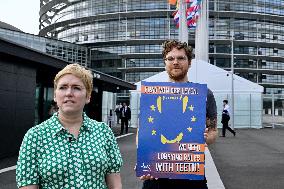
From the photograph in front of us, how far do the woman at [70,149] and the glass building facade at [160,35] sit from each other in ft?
207

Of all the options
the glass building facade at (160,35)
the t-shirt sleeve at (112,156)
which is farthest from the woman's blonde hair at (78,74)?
the glass building facade at (160,35)

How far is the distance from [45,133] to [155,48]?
64.2 metres

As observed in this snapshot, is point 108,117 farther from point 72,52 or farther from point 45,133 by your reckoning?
point 72,52

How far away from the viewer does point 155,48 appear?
65.8 meters

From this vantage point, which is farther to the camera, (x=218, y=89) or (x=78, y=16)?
(x=78, y=16)

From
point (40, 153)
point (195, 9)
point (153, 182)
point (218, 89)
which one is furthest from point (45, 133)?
point (195, 9)

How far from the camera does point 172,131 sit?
2.89 metres

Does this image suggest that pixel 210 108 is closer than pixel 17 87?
Yes

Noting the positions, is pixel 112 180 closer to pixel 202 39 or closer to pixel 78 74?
pixel 78 74

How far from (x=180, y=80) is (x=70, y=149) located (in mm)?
1178

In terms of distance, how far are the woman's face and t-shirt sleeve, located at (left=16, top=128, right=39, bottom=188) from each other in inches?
10.2

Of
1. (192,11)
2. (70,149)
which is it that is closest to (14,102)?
(70,149)

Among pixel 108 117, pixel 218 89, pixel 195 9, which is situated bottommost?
pixel 108 117


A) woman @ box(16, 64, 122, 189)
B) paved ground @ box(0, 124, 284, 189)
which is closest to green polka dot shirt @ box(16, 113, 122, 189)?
woman @ box(16, 64, 122, 189)
